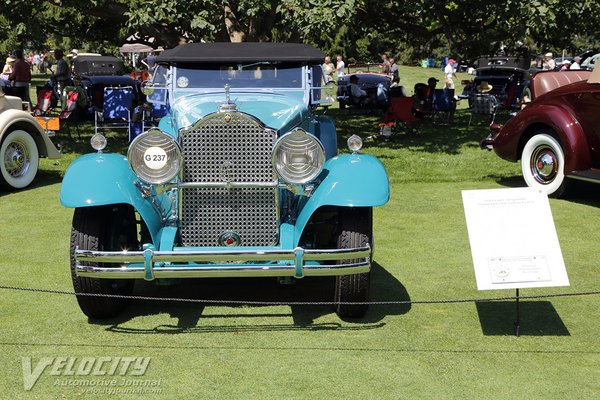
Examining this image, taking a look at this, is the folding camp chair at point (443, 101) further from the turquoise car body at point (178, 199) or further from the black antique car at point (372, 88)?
the turquoise car body at point (178, 199)

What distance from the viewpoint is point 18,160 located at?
10.4 metres

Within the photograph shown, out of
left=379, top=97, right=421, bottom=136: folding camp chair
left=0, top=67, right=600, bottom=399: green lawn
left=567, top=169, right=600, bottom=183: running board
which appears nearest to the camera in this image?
left=0, top=67, right=600, bottom=399: green lawn

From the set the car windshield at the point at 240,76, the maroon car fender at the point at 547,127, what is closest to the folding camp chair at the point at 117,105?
the maroon car fender at the point at 547,127

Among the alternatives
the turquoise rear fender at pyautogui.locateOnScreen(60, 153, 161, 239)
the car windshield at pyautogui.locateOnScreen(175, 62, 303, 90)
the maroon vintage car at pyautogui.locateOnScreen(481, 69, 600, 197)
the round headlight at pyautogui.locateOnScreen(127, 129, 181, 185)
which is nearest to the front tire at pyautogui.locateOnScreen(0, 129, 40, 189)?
the car windshield at pyautogui.locateOnScreen(175, 62, 303, 90)

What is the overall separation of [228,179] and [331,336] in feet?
4.09

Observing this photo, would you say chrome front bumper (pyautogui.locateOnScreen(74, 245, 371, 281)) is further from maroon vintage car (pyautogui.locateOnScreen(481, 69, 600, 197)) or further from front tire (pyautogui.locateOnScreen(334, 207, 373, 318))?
maroon vintage car (pyautogui.locateOnScreen(481, 69, 600, 197))

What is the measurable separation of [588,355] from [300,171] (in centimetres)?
214

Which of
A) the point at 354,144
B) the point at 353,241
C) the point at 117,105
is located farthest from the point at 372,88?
the point at 353,241

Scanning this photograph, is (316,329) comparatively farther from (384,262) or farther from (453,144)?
(453,144)

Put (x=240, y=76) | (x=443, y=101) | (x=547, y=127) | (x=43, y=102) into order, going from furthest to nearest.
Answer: (x=443, y=101)
(x=43, y=102)
(x=547, y=127)
(x=240, y=76)

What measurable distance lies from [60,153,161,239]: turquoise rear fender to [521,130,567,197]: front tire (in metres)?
5.72

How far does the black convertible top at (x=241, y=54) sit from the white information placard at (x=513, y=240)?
223 centimetres

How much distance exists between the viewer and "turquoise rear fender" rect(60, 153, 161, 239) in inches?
204

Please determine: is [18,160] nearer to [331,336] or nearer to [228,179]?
[228,179]
